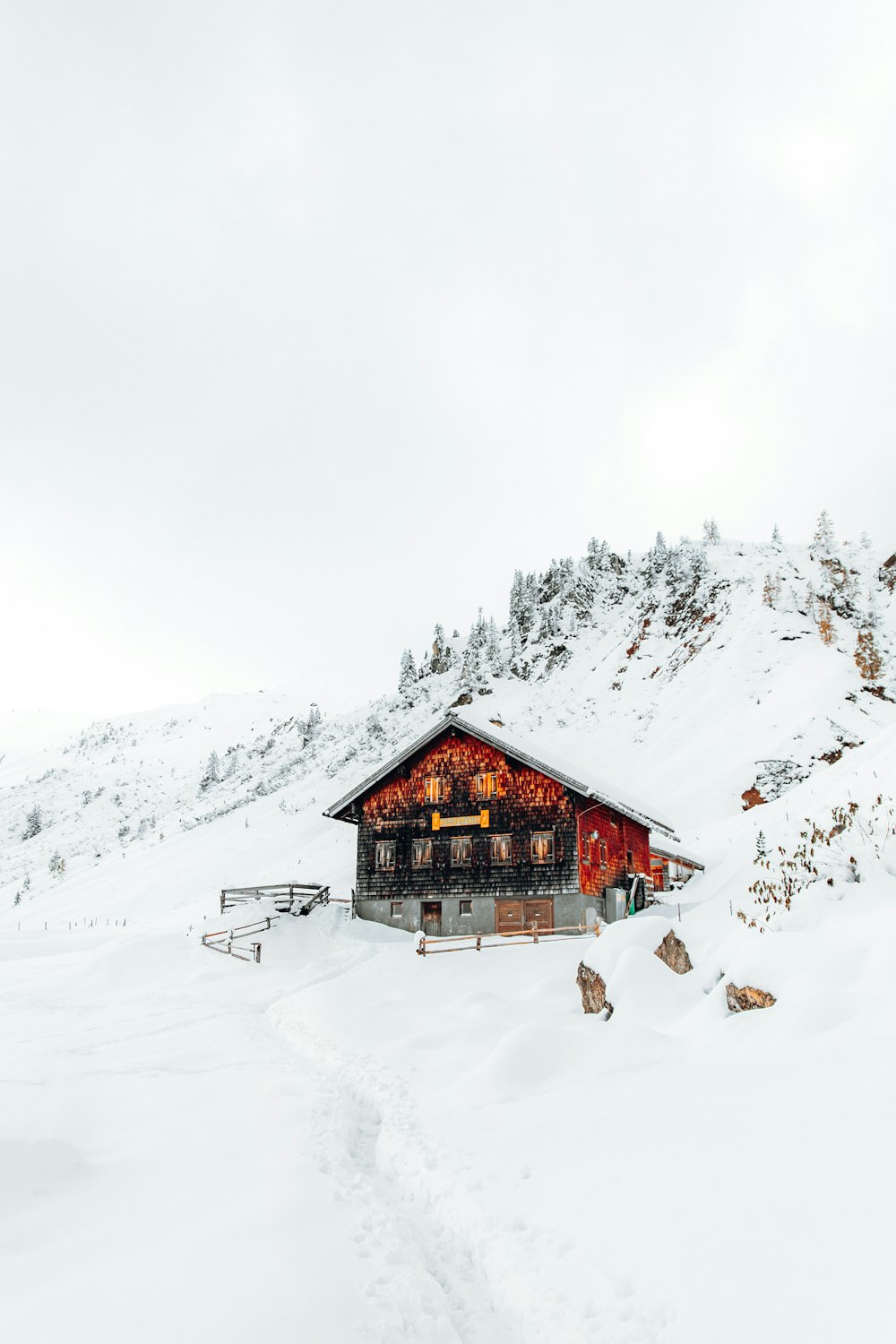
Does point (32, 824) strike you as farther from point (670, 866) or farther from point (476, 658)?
point (670, 866)

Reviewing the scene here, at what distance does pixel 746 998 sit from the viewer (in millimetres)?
8344

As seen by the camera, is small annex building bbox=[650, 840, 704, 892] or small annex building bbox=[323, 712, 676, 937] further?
small annex building bbox=[650, 840, 704, 892]

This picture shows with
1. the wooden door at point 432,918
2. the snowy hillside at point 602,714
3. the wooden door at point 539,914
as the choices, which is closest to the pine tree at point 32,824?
the snowy hillside at point 602,714

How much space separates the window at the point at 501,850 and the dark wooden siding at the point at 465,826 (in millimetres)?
168

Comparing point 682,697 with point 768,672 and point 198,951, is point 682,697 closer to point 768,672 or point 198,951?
point 768,672

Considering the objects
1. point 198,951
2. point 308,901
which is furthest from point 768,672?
point 198,951

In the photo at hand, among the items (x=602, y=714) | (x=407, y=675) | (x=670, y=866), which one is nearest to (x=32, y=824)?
(x=407, y=675)

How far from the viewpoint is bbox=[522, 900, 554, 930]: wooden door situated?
29.0 metres

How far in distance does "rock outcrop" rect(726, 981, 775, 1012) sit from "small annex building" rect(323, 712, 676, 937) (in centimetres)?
1923

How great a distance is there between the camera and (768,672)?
57.3 meters

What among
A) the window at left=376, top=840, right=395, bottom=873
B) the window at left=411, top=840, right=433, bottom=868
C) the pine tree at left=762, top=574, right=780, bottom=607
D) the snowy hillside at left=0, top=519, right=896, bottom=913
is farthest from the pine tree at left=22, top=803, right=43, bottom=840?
the pine tree at left=762, top=574, right=780, bottom=607

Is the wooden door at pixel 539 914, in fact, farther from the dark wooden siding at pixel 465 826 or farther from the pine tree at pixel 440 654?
the pine tree at pixel 440 654

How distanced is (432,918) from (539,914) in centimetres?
460

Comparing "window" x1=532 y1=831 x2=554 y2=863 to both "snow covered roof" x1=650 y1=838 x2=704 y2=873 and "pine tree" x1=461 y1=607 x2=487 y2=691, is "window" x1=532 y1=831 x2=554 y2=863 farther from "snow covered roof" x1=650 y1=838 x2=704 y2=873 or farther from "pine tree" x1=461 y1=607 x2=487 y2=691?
"pine tree" x1=461 y1=607 x2=487 y2=691
